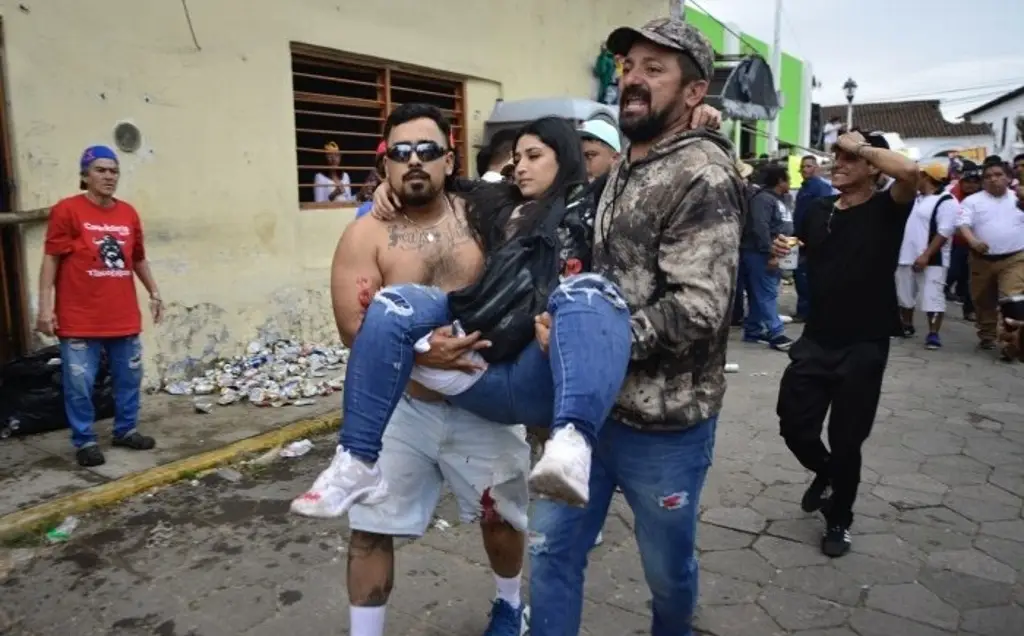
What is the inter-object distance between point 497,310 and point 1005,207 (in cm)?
783

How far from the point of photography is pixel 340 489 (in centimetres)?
218

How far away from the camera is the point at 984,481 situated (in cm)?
465

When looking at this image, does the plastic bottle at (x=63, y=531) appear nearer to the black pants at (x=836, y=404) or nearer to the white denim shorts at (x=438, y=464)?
the white denim shorts at (x=438, y=464)

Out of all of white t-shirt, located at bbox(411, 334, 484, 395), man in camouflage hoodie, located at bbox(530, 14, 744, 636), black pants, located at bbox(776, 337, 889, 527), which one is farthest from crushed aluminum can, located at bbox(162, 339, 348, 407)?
man in camouflage hoodie, located at bbox(530, 14, 744, 636)

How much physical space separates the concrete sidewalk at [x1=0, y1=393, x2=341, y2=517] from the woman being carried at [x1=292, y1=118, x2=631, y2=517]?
2950mm

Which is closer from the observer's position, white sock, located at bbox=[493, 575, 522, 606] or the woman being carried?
the woman being carried

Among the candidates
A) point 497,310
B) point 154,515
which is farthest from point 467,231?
point 154,515

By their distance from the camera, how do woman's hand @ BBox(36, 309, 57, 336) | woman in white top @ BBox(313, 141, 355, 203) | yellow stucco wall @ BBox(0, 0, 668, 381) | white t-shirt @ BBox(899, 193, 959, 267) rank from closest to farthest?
woman's hand @ BBox(36, 309, 57, 336)
yellow stucco wall @ BBox(0, 0, 668, 381)
woman in white top @ BBox(313, 141, 355, 203)
white t-shirt @ BBox(899, 193, 959, 267)

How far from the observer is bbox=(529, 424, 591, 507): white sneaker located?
73.2 inches

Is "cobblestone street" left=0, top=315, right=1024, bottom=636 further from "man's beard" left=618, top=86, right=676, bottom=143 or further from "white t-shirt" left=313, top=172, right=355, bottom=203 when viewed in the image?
"white t-shirt" left=313, top=172, right=355, bottom=203

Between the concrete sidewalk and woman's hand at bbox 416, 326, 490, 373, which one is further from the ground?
woman's hand at bbox 416, 326, 490, 373

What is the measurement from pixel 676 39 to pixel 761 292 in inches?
278

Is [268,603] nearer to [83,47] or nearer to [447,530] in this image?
[447,530]

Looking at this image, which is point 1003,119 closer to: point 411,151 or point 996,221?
point 996,221
